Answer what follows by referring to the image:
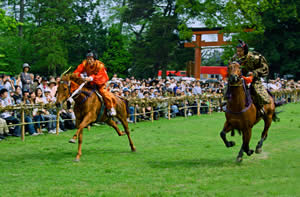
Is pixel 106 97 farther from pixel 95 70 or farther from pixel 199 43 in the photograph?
pixel 199 43

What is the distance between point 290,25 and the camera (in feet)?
146

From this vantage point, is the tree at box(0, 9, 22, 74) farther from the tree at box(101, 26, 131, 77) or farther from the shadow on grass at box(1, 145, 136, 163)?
the shadow on grass at box(1, 145, 136, 163)

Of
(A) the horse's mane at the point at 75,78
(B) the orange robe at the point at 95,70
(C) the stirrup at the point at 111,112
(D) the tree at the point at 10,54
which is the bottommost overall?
(C) the stirrup at the point at 111,112

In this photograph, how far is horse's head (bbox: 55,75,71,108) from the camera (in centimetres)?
1034

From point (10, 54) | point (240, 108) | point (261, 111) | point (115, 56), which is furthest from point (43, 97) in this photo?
point (115, 56)

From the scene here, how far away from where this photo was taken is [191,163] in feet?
31.8

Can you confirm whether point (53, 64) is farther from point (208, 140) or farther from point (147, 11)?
point (208, 140)

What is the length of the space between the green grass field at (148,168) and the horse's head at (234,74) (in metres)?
1.84

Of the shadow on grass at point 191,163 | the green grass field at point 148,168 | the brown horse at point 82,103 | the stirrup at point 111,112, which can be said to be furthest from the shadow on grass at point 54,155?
the shadow on grass at point 191,163

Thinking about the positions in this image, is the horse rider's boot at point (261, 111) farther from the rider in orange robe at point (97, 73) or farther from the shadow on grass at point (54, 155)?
the rider in orange robe at point (97, 73)

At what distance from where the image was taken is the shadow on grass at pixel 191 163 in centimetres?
937

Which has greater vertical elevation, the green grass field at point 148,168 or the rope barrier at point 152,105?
the rope barrier at point 152,105

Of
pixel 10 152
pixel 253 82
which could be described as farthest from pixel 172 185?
pixel 10 152

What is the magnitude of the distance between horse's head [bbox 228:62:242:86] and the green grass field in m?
1.84
